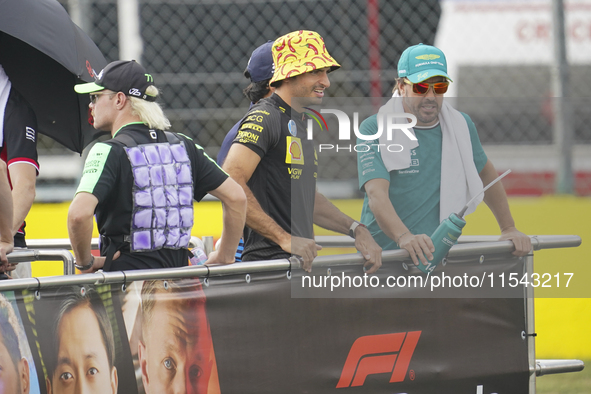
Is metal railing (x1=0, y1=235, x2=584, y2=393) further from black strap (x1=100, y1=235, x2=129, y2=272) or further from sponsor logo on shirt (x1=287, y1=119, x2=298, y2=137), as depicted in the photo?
sponsor logo on shirt (x1=287, y1=119, x2=298, y2=137)

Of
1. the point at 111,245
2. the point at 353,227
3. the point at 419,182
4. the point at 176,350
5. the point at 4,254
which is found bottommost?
the point at 176,350

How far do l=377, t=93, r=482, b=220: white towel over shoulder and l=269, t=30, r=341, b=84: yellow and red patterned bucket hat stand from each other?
0.40 metres

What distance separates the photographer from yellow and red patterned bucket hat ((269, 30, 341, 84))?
3.64 metres

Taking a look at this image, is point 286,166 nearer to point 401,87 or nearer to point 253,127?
point 253,127

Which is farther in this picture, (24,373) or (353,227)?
(353,227)

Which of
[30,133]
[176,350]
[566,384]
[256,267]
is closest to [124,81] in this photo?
[30,133]

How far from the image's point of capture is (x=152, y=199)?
3113 mm

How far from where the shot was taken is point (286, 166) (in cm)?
355

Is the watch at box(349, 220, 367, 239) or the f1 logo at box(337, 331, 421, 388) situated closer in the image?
the f1 logo at box(337, 331, 421, 388)

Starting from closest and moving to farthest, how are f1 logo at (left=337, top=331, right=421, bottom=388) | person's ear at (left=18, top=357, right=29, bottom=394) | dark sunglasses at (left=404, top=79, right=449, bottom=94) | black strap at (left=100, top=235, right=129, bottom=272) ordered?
person's ear at (left=18, top=357, right=29, bottom=394) < black strap at (left=100, top=235, right=129, bottom=272) < f1 logo at (left=337, top=331, right=421, bottom=388) < dark sunglasses at (left=404, top=79, right=449, bottom=94)

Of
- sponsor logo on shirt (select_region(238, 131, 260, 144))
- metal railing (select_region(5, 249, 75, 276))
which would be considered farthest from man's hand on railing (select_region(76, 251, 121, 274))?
sponsor logo on shirt (select_region(238, 131, 260, 144))

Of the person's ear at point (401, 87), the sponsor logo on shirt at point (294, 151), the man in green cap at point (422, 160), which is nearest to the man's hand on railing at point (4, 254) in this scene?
the sponsor logo on shirt at point (294, 151)

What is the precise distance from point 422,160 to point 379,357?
0.97m

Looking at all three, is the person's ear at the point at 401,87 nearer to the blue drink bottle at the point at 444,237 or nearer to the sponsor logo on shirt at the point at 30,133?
the blue drink bottle at the point at 444,237
